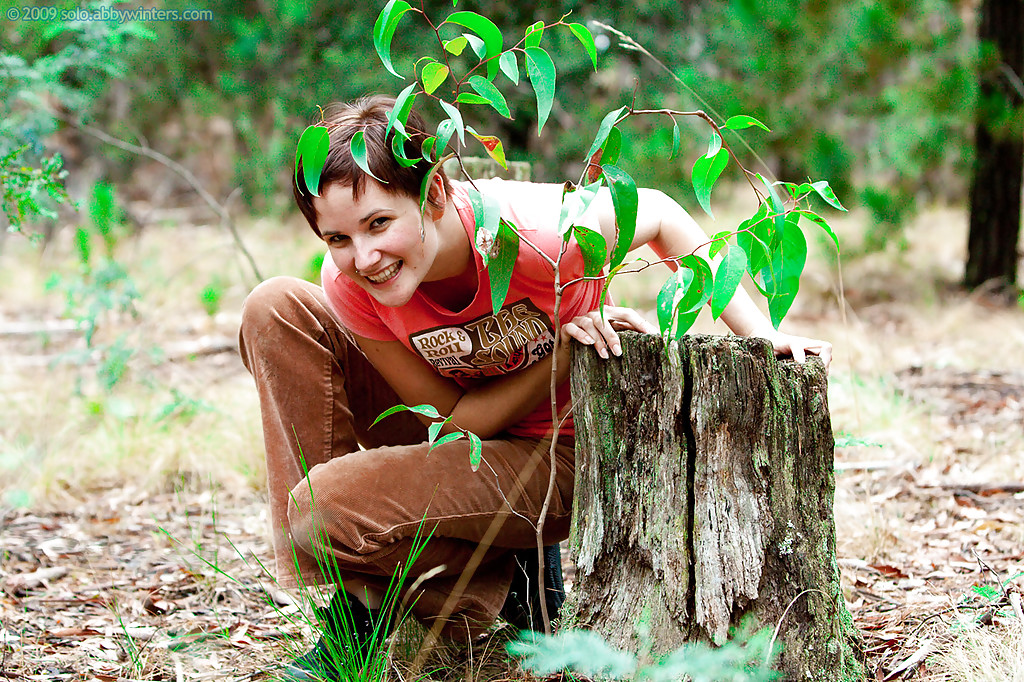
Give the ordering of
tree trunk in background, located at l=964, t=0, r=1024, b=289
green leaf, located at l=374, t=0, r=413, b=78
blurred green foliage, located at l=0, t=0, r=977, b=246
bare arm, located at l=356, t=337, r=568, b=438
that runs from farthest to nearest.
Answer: tree trunk in background, located at l=964, t=0, r=1024, b=289, blurred green foliage, located at l=0, t=0, r=977, b=246, bare arm, located at l=356, t=337, r=568, b=438, green leaf, located at l=374, t=0, r=413, b=78

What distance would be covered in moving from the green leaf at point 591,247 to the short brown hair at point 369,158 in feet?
1.03

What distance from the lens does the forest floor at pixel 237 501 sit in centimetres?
178

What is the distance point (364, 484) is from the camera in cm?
160

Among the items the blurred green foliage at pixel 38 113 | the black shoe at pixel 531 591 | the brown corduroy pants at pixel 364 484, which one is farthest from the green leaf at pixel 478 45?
the blurred green foliage at pixel 38 113

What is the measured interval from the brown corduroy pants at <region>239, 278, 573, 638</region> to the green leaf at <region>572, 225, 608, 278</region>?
1.59 feet

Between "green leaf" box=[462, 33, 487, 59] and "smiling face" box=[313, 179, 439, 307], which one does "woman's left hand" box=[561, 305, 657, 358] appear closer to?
"smiling face" box=[313, 179, 439, 307]

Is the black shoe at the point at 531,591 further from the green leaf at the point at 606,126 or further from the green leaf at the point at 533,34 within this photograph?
the green leaf at the point at 533,34

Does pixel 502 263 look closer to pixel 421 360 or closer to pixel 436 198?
pixel 436 198

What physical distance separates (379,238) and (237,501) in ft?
5.21

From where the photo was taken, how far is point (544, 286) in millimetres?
1640

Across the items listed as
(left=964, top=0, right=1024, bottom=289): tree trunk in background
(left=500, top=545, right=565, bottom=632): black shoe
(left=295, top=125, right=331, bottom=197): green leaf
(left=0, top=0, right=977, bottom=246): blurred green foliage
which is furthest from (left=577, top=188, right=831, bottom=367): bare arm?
(left=964, top=0, right=1024, bottom=289): tree trunk in background

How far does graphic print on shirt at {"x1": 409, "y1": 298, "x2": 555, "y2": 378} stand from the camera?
1669 mm

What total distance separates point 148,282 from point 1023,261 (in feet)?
17.6

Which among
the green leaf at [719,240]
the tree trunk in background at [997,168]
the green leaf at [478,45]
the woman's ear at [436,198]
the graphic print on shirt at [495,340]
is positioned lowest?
the graphic print on shirt at [495,340]
